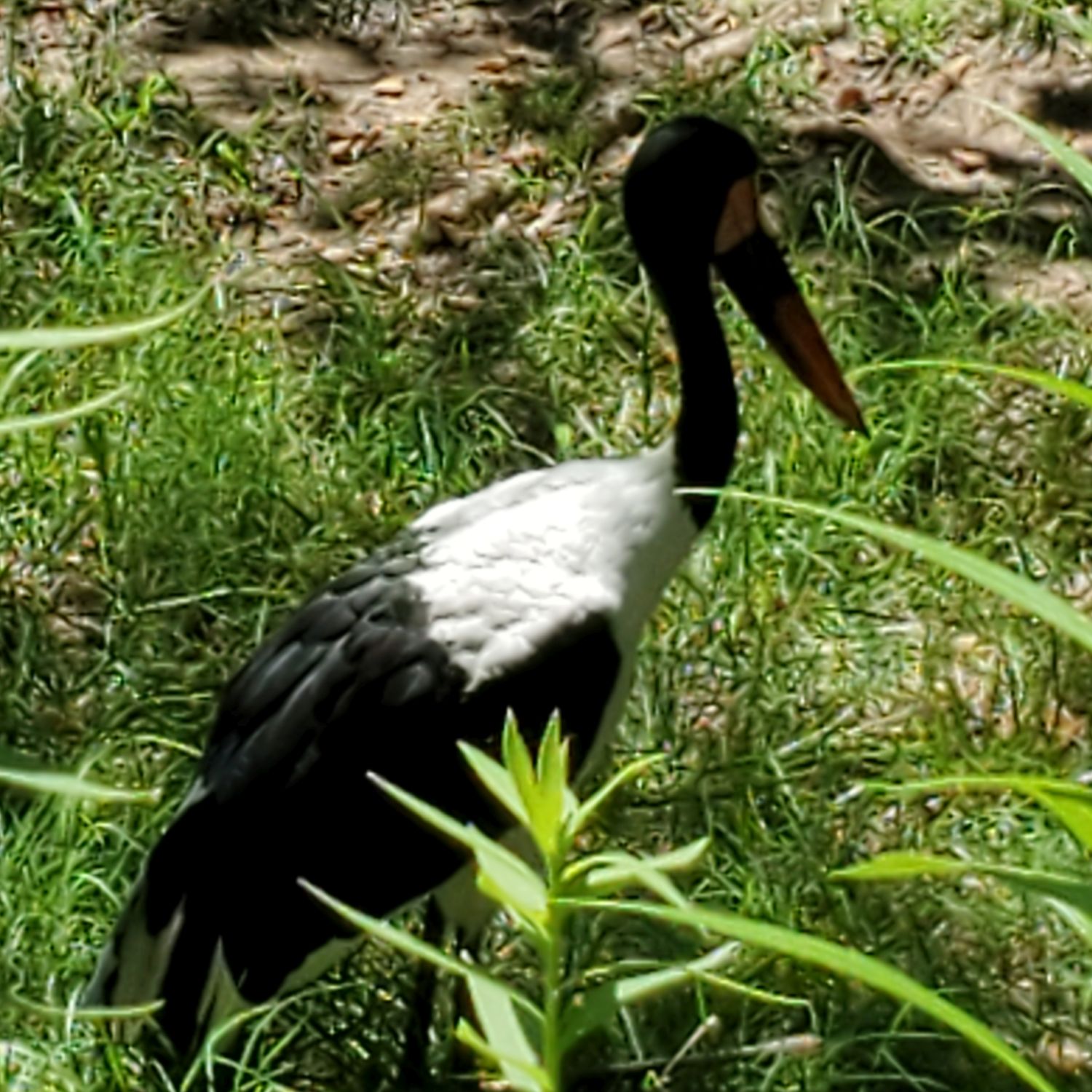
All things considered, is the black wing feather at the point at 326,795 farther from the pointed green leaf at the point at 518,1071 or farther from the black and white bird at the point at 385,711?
the pointed green leaf at the point at 518,1071

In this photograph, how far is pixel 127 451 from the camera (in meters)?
3.52

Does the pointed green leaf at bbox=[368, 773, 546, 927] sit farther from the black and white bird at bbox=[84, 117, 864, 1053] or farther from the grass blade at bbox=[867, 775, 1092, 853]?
the black and white bird at bbox=[84, 117, 864, 1053]

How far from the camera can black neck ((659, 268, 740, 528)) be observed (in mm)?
2775

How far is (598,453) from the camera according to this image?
360 centimetres

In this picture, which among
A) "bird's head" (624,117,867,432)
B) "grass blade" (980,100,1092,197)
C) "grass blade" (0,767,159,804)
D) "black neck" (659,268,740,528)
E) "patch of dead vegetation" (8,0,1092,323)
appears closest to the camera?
"grass blade" (0,767,159,804)

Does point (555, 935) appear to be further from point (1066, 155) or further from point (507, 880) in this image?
point (1066, 155)

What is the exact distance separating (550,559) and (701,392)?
299mm

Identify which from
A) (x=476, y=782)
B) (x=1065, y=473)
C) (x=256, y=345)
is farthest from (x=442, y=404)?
(x=476, y=782)

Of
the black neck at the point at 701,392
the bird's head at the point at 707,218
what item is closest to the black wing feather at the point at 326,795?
the black neck at the point at 701,392

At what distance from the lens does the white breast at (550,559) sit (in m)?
2.61

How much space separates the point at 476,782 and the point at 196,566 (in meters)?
0.92

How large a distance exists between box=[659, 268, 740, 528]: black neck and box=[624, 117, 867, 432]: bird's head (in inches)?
0.8

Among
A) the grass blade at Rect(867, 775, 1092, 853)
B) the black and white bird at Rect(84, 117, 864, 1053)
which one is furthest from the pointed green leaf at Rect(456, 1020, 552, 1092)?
the black and white bird at Rect(84, 117, 864, 1053)

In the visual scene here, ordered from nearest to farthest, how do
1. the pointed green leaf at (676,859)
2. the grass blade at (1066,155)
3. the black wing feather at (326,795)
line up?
the pointed green leaf at (676,859), the grass blade at (1066,155), the black wing feather at (326,795)
